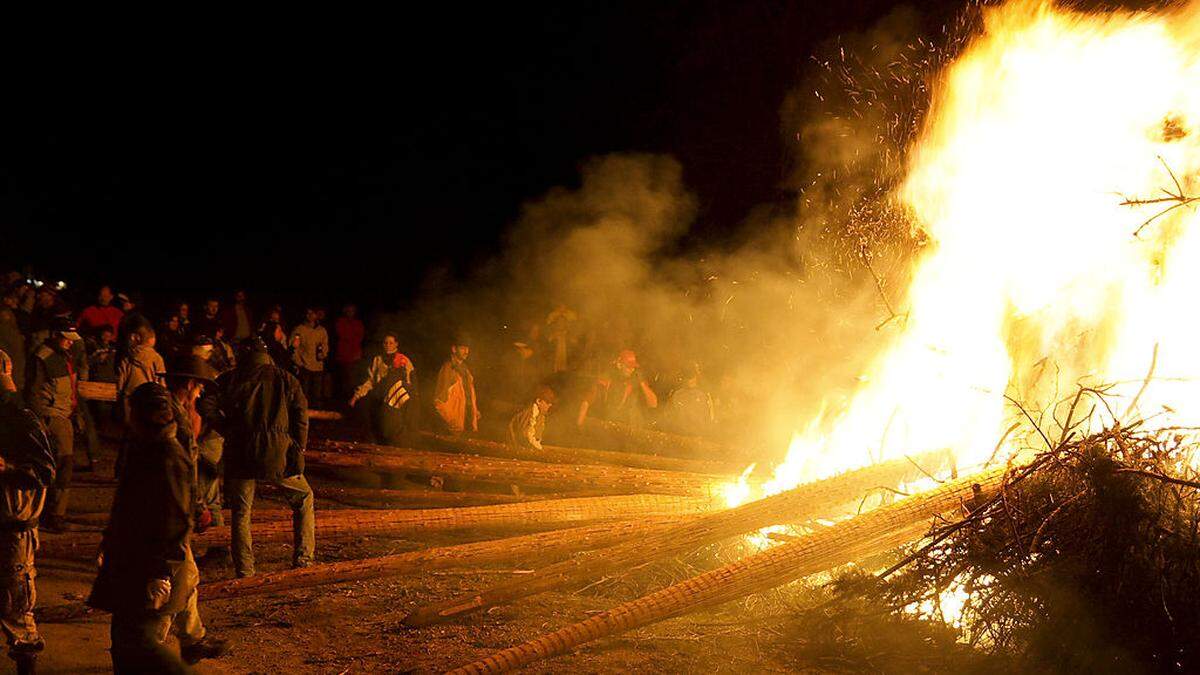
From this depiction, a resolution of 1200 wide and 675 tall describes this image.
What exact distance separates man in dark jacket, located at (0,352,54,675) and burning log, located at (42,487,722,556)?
196 centimetres

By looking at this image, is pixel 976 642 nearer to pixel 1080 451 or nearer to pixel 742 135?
pixel 1080 451

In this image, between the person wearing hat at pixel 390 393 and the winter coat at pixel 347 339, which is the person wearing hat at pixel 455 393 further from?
the winter coat at pixel 347 339

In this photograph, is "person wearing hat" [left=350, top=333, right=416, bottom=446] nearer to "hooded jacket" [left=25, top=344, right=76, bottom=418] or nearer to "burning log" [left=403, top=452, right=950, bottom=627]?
"hooded jacket" [left=25, top=344, right=76, bottom=418]

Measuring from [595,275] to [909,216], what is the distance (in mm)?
7556

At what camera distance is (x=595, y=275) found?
1494 cm

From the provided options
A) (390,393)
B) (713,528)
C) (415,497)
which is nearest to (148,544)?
(713,528)

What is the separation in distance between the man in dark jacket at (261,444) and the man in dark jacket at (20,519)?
158 centimetres

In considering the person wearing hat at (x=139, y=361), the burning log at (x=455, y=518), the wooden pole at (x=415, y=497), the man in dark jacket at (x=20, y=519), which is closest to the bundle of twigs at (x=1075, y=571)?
the burning log at (x=455, y=518)

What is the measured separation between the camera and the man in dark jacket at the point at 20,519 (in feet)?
14.7

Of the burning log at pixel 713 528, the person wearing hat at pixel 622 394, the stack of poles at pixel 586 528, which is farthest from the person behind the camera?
the person wearing hat at pixel 622 394

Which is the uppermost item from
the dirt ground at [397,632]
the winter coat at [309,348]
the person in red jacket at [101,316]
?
the person in red jacket at [101,316]

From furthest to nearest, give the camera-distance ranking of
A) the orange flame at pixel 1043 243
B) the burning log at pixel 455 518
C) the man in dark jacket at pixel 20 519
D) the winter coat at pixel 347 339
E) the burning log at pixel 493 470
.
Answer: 1. the winter coat at pixel 347 339
2. the burning log at pixel 493 470
3. the burning log at pixel 455 518
4. the orange flame at pixel 1043 243
5. the man in dark jacket at pixel 20 519

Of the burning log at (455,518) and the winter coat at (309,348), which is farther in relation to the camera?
the winter coat at (309,348)

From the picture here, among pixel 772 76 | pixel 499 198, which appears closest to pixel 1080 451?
pixel 772 76
